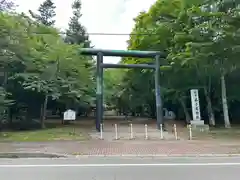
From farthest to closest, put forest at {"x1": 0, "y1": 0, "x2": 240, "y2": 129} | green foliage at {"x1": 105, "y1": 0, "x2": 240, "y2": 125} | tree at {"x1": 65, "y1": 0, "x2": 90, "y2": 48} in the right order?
1. tree at {"x1": 65, "y1": 0, "x2": 90, "y2": 48}
2. forest at {"x1": 0, "y1": 0, "x2": 240, "y2": 129}
3. green foliage at {"x1": 105, "y1": 0, "x2": 240, "y2": 125}

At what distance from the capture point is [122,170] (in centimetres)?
873

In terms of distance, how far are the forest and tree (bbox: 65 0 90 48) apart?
1897 cm

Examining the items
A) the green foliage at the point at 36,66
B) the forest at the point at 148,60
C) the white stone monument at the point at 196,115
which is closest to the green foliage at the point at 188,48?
the forest at the point at 148,60

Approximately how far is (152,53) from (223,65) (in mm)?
5838

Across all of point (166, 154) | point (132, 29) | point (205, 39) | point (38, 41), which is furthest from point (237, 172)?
point (132, 29)

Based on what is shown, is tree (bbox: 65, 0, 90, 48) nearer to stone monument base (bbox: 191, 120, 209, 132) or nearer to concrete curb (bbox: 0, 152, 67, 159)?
stone monument base (bbox: 191, 120, 209, 132)

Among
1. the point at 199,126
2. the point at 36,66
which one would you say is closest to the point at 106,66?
the point at 36,66

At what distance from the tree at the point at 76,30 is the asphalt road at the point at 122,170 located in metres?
43.4

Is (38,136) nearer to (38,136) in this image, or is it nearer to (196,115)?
(38,136)

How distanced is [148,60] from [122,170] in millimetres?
23003

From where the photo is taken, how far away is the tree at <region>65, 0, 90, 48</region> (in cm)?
5284

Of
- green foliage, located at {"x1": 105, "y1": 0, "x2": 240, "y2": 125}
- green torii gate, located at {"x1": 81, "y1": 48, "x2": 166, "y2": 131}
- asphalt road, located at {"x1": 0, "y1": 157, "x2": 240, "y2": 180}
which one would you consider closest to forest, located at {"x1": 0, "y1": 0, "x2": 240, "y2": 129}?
green foliage, located at {"x1": 105, "y1": 0, "x2": 240, "y2": 125}

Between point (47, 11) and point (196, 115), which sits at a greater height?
point (47, 11)

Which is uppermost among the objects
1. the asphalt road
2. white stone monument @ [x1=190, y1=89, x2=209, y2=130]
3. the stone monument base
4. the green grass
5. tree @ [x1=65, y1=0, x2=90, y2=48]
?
tree @ [x1=65, y1=0, x2=90, y2=48]
